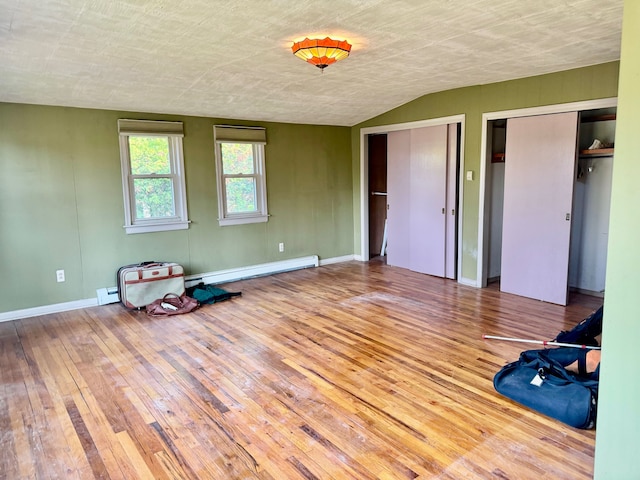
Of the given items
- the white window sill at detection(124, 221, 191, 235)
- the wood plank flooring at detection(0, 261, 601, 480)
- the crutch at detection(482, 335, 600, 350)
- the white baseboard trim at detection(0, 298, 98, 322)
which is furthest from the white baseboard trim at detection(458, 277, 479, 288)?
the white baseboard trim at detection(0, 298, 98, 322)

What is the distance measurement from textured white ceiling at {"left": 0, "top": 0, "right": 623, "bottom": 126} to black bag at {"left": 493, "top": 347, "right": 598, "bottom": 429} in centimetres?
223

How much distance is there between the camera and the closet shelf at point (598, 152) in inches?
164

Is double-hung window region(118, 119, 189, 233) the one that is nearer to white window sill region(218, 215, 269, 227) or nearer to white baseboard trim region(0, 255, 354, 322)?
white window sill region(218, 215, 269, 227)

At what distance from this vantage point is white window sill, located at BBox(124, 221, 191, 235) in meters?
4.90

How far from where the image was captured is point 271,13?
2648 mm

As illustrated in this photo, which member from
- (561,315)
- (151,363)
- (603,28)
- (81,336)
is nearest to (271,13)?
(603,28)

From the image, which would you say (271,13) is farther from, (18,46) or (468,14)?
(18,46)

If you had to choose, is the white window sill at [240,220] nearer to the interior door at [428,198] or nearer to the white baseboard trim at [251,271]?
the white baseboard trim at [251,271]

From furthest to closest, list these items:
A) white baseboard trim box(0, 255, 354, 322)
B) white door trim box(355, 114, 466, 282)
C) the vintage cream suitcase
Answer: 1. white door trim box(355, 114, 466, 282)
2. the vintage cream suitcase
3. white baseboard trim box(0, 255, 354, 322)

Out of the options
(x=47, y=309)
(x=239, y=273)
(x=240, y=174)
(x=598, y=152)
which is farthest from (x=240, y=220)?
(x=598, y=152)

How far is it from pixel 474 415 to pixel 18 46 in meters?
3.84

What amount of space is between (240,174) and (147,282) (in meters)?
1.92

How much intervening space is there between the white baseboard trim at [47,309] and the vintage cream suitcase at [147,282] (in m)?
0.33

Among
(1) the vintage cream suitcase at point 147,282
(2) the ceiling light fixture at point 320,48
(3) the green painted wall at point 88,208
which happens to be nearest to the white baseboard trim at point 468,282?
(3) the green painted wall at point 88,208
